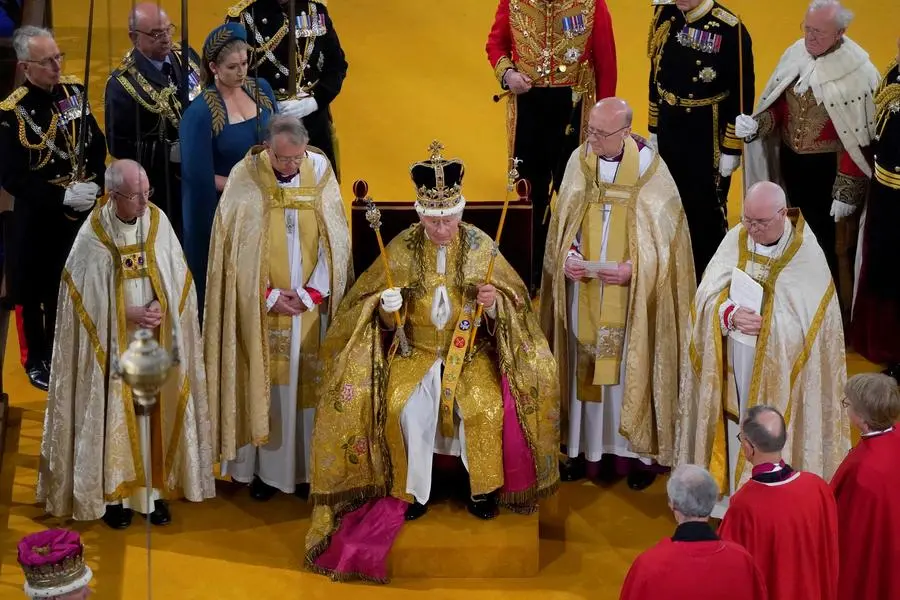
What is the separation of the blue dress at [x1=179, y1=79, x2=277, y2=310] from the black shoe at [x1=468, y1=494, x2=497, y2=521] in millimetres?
1827

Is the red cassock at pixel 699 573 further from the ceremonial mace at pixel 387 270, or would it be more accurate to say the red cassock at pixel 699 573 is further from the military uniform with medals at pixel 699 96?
the military uniform with medals at pixel 699 96

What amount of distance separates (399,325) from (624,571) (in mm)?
1511

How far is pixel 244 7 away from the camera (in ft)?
29.0

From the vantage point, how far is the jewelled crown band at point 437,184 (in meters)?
7.46

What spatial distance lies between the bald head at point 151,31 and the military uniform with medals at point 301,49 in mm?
654

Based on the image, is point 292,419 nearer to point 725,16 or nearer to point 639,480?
point 639,480

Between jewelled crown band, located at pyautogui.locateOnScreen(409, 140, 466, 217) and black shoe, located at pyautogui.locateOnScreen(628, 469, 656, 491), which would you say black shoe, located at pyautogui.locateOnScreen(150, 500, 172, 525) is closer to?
jewelled crown band, located at pyautogui.locateOnScreen(409, 140, 466, 217)

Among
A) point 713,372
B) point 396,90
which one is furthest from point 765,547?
point 396,90

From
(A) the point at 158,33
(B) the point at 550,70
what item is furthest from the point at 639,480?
(A) the point at 158,33

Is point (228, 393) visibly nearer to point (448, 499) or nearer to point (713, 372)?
point (448, 499)

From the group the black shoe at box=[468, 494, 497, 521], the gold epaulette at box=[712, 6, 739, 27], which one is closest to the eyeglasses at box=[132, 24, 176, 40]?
the black shoe at box=[468, 494, 497, 521]

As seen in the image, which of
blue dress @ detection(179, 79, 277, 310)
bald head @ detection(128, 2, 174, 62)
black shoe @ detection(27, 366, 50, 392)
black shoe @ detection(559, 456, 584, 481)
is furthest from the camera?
black shoe @ detection(27, 366, 50, 392)

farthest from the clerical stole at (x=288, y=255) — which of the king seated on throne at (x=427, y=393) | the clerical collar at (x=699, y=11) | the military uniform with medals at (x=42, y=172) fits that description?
the clerical collar at (x=699, y=11)

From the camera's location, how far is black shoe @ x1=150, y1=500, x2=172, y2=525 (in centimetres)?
788
